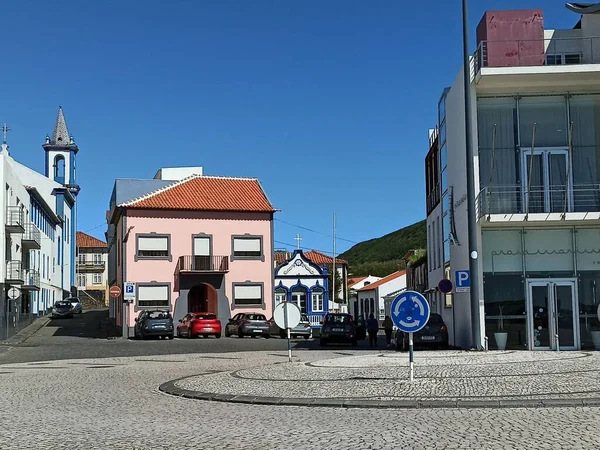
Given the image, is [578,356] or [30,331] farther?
[30,331]

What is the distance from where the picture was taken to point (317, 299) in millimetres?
61469

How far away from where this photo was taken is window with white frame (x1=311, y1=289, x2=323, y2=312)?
201ft

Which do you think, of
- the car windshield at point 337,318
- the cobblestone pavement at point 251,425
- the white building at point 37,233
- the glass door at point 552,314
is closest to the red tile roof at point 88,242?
the white building at point 37,233

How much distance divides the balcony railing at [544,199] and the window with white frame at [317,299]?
118ft

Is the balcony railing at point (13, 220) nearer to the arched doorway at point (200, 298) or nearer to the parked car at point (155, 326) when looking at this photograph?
the parked car at point (155, 326)

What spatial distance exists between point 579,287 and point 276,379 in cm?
1308

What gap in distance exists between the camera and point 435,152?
122 ft

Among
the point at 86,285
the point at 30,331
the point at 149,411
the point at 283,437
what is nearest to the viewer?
the point at 283,437

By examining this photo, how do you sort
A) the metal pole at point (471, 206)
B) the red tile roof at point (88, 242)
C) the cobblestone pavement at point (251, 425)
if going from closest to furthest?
the cobblestone pavement at point (251, 425), the metal pole at point (471, 206), the red tile roof at point (88, 242)

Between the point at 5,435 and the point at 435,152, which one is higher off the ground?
the point at 435,152

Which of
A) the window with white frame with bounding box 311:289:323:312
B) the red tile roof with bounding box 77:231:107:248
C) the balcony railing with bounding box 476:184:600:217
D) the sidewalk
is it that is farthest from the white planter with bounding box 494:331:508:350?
the red tile roof with bounding box 77:231:107:248

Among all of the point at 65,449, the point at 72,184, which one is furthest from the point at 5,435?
the point at 72,184

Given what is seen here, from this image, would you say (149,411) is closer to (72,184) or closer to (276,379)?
(276,379)

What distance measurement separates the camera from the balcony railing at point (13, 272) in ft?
147
